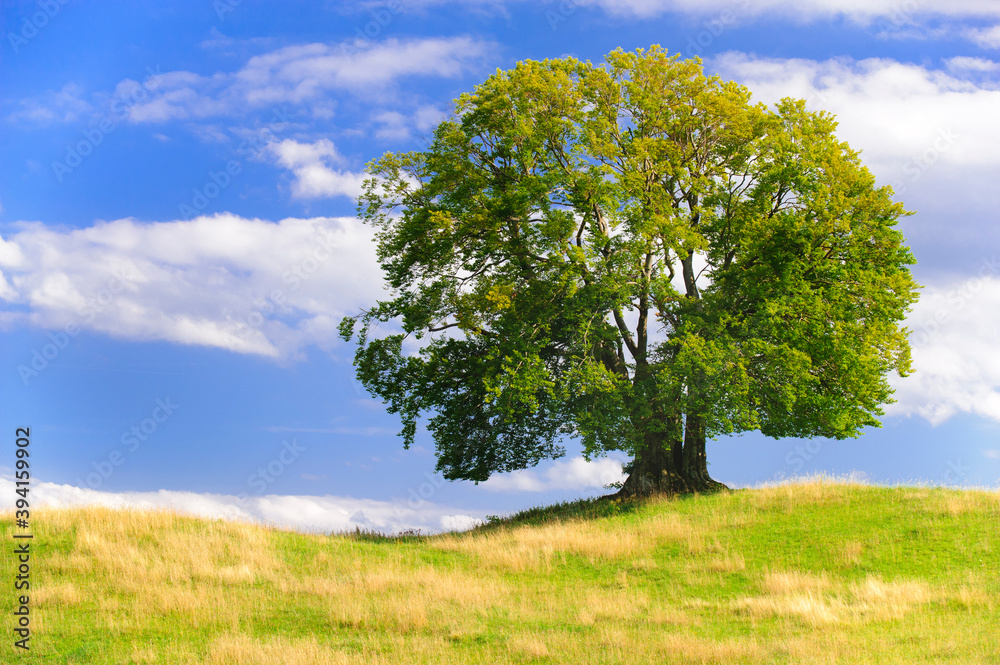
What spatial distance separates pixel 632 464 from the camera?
90.1ft

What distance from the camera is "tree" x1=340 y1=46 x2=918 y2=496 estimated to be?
2353cm

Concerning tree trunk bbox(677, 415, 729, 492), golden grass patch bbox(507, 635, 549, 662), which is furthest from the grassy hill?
tree trunk bbox(677, 415, 729, 492)

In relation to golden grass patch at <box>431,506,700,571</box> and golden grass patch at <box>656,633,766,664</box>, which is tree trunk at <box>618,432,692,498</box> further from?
golden grass patch at <box>656,633,766,664</box>

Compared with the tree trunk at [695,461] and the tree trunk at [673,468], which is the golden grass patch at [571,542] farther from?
the tree trunk at [695,461]

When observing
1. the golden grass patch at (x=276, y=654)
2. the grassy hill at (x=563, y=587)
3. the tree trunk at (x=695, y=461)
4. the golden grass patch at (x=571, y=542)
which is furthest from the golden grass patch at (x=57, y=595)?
the tree trunk at (x=695, y=461)

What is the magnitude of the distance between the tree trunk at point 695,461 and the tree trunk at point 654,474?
32 centimetres

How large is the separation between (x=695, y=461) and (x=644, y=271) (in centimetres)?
734

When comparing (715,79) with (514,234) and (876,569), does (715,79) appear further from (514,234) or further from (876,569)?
(876,569)

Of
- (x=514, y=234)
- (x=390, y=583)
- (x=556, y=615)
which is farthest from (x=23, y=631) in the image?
(x=514, y=234)

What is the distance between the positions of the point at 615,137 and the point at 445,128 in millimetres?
5987

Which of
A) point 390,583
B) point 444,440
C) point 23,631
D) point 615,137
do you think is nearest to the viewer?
point 23,631

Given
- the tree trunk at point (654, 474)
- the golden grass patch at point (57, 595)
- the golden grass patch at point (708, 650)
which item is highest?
the tree trunk at point (654, 474)

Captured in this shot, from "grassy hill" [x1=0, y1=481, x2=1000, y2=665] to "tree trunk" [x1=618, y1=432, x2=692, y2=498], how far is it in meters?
1.86

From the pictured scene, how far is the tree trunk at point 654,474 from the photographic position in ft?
86.2
